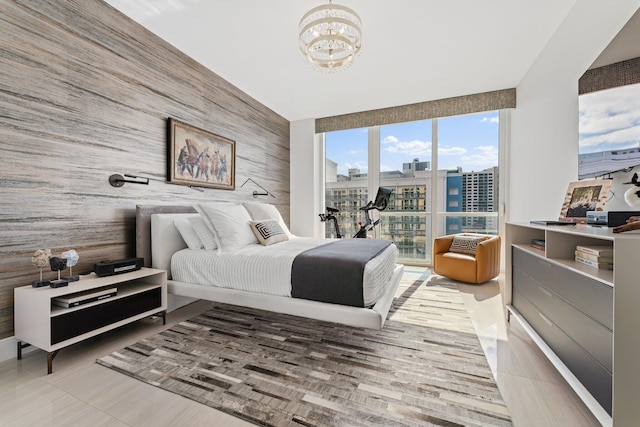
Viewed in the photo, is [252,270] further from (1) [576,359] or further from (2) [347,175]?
(2) [347,175]

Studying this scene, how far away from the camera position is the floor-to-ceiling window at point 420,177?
434cm

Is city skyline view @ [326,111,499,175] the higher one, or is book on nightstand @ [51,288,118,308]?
city skyline view @ [326,111,499,175]

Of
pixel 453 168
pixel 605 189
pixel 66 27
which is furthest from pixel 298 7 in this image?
pixel 453 168

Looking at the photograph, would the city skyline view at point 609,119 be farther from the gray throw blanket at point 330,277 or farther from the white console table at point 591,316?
the gray throw blanket at point 330,277

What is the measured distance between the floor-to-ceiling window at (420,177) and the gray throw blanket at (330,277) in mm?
2983

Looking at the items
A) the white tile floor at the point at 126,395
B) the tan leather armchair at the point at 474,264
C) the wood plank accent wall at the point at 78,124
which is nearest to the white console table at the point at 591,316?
the white tile floor at the point at 126,395

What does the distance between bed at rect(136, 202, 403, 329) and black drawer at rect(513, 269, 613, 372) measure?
3.13 ft

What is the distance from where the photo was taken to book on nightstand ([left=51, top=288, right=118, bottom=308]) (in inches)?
67.3

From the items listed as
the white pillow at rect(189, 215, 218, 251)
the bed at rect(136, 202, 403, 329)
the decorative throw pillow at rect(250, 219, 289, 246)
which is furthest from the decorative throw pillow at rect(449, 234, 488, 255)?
the white pillow at rect(189, 215, 218, 251)

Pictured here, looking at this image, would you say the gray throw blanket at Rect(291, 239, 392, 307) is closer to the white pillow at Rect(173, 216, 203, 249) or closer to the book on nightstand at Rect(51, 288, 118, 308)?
the white pillow at Rect(173, 216, 203, 249)

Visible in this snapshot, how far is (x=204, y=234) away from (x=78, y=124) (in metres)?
1.28

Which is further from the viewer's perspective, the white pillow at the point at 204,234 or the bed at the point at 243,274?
the white pillow at the point at 204,234

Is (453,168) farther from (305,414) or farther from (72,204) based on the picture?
(72,204)

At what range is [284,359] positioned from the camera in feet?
5.81
